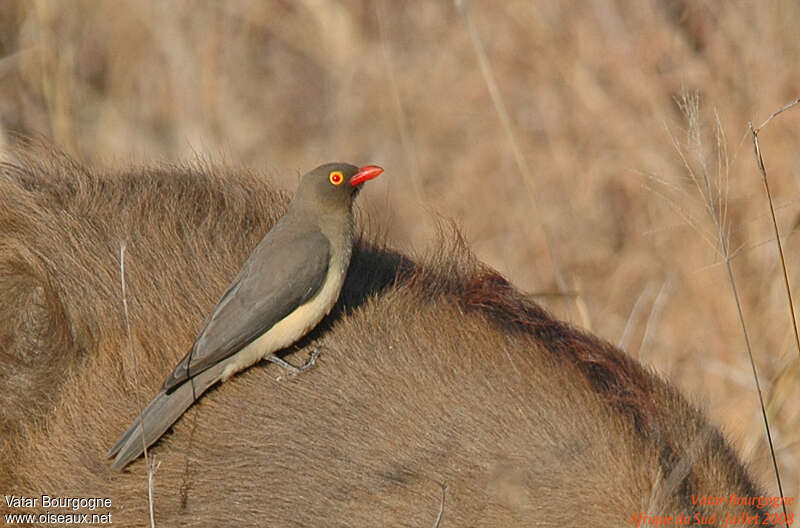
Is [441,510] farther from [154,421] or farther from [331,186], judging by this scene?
[331,186]

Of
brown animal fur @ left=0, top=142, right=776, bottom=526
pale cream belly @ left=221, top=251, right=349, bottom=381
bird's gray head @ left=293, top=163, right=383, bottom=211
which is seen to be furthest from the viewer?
bird's gray head @ left=293, top=163, right=383, bottom=211

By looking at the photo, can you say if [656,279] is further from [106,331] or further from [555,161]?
[106,331]

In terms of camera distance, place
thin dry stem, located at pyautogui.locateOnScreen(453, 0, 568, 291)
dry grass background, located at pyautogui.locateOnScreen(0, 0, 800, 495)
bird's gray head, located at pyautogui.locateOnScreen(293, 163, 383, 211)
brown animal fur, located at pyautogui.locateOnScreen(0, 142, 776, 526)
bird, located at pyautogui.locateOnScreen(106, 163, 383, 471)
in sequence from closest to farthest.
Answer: brown animal fur, located at pyautogui.locateOnScreen(0, 142, 776, 526) < bird, located at pyautogui.locateOnScreen(106, 163, 383, 471) < bird's gray head, located at pyautogui.locateOnScreen(293, 163, 383, 211) < thin dry stem, located at pyautogui.locateOnScreen(453, 0, 568, 291) < dry grass background, located at pyautogui.locateOnScreen(0, 0, 800, 495)

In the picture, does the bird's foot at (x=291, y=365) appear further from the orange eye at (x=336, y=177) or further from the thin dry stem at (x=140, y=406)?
the orange eye at (x=336, y=177)

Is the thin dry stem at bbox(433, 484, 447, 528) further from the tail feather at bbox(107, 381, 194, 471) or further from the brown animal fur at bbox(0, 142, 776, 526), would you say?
the tail feather at bbox(107, 381, 194, 471)

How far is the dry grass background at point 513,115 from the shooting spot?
5871 mm

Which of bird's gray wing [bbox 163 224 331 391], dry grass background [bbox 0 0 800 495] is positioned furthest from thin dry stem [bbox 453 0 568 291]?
bird's gray wing [bbox 163 224 331 391]

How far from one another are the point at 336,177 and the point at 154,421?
844mm

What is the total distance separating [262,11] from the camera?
7605 millimetres

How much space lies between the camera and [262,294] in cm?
278

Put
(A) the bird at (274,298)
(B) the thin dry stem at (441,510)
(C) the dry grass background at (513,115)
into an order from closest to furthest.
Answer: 1. (B) the thin dry stem at (441,510)
2. (A) the bird at (274,298)
3. (C) the dry grass background at (513,115)

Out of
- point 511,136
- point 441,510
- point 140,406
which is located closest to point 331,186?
point 140,406

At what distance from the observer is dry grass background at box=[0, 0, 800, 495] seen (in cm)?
587

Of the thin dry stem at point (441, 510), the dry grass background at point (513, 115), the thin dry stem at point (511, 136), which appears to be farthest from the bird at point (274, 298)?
the dry grass background at point (513, 115)
